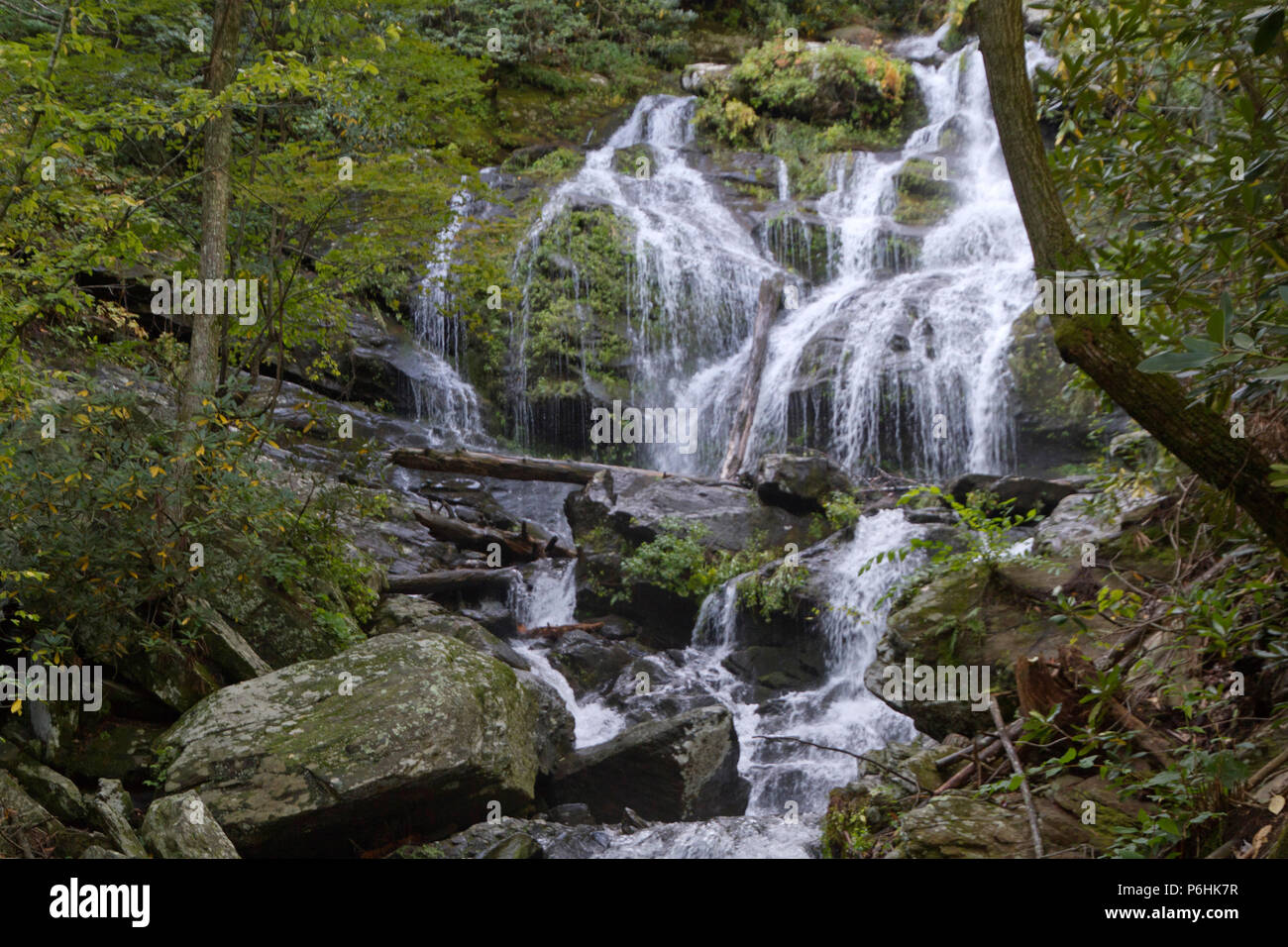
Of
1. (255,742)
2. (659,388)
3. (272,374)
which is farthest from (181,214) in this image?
(659,388)

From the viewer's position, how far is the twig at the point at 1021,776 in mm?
3297

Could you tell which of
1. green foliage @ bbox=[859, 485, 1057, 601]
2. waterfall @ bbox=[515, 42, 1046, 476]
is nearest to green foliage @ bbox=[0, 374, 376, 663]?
green foliage @ bbox=[859, 485, 1057, 601]

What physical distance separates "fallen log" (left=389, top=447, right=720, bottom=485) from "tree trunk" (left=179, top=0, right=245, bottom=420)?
188 inches

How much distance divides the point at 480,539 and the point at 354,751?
231 inches

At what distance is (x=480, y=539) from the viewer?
10680 mm

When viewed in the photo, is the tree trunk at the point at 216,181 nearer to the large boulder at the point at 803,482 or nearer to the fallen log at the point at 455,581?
the fallen log at the point at 455,581

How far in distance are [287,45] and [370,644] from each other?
616cm

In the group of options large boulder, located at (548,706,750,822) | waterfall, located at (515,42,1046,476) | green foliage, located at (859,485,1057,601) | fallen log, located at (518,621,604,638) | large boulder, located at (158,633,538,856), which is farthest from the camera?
waterfall, located at (515,42,1046,476)

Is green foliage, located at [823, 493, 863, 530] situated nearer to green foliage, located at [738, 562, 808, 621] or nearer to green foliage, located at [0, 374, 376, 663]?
green foliage, located at [738, 562, 808, 621]

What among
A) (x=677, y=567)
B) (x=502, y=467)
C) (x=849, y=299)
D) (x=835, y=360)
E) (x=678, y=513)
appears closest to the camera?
(x=677, y=567)

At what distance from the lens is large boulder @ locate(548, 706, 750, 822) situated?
6.46m

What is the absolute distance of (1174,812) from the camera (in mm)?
3012

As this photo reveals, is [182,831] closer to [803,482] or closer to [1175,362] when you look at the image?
[1175,362]

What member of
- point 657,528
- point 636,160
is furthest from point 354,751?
point 636,160
